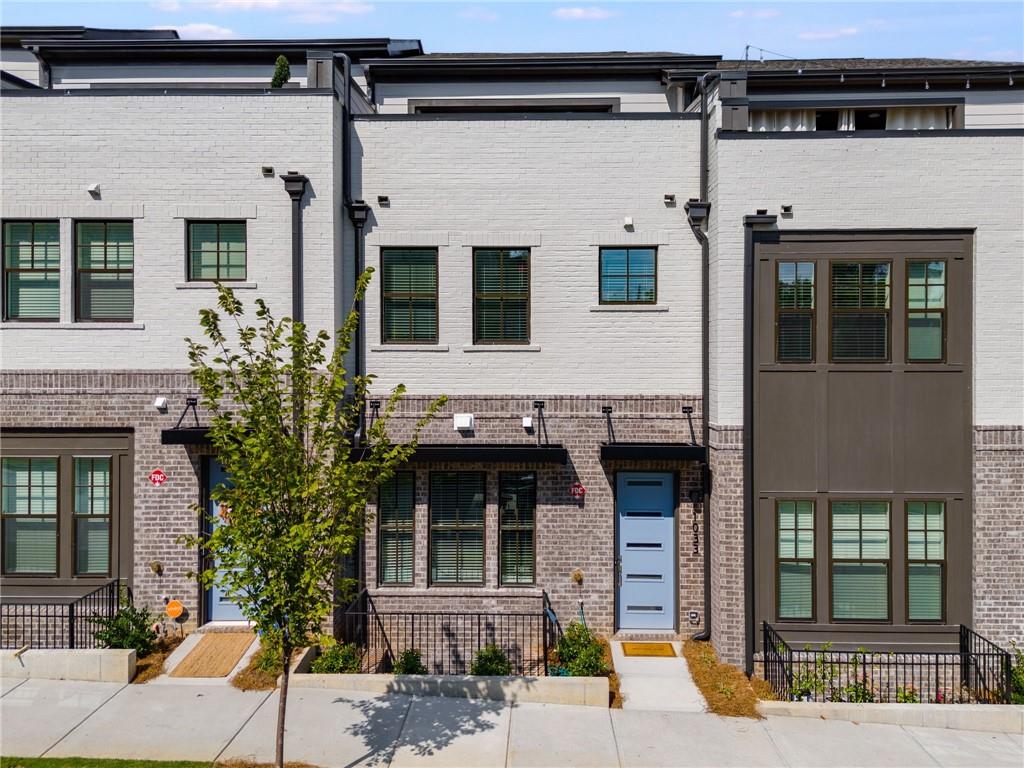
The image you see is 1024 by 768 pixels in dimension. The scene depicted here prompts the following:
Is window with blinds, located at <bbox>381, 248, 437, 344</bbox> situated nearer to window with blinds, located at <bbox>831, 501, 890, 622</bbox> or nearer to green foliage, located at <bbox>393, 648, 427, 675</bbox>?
green foliage, located at <bbox>393, 648, 427, 675</bbox>

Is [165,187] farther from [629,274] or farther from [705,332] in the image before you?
[705,332]

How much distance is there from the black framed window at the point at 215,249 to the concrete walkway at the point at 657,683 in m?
7.97

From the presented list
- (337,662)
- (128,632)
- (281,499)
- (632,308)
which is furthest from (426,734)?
(632,308)

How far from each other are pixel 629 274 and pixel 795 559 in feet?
16.0

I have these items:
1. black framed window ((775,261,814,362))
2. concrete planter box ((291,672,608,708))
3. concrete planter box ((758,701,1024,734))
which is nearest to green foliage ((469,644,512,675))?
concrete planter box ((291,672,608,708))

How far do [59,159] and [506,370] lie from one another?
730 centimetres

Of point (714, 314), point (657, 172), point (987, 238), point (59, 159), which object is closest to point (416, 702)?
point (714, 314)

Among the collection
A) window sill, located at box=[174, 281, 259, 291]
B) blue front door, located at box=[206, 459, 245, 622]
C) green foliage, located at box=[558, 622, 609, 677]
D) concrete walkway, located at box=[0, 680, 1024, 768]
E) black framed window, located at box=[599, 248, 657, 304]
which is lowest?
concrete walkway, located at box=[0, 680, 1024, 768]

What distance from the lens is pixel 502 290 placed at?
1217 cm

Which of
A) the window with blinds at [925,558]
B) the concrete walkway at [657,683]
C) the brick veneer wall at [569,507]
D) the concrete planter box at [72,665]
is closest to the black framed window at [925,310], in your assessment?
the window with blinds at [925,558]

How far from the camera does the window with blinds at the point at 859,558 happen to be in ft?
36.8

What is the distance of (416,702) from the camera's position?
990cm

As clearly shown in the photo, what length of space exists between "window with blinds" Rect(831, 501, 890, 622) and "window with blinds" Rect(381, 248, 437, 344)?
6630 millimetres

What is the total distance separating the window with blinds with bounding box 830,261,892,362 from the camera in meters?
11.2
